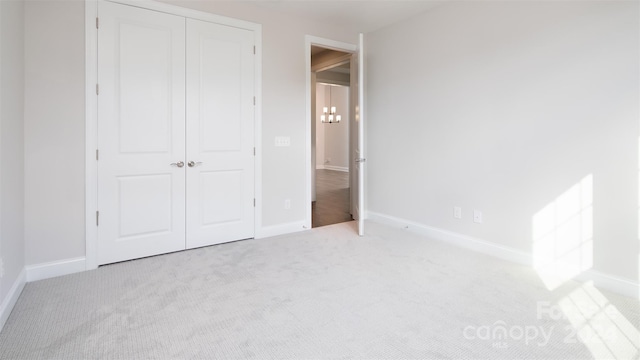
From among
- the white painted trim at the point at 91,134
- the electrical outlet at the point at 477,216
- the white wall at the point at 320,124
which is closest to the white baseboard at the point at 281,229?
the white painted trim at the point at 91,134

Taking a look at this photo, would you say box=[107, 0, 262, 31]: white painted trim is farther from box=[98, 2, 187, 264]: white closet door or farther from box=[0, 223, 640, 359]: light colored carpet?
box=[0, 223, 640, 359]: light colored carpet

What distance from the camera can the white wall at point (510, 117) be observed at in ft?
8.61

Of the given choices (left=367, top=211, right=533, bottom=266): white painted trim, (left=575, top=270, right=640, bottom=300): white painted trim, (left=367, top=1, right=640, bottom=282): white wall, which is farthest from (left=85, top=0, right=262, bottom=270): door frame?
(left=575, top=270, right=640, bottom=300): white painted trim

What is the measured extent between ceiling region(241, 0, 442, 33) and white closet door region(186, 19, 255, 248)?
0.57 metres

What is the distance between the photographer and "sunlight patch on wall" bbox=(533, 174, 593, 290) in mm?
2801

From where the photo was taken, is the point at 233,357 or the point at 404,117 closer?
the point at 233,357

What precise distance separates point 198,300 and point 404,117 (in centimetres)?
311

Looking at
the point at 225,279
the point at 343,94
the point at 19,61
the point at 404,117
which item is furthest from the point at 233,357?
the point at 343,94

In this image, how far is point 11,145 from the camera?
238 centimetres

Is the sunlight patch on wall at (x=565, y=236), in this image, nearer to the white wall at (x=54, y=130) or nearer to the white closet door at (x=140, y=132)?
the white closet door at (x=140, y=132)

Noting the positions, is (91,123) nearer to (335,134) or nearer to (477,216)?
(477,216)

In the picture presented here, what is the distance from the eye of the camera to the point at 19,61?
8.47ft

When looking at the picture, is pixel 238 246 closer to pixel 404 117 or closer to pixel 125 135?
pixel 125 135

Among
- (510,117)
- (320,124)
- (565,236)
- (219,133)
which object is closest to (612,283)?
(565,236)
